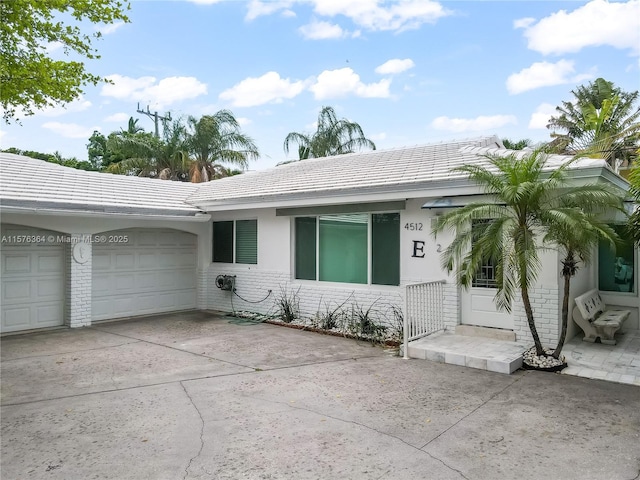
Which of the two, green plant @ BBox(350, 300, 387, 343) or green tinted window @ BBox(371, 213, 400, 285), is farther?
green tinted window @ BBox(371, 213, 400, 285)

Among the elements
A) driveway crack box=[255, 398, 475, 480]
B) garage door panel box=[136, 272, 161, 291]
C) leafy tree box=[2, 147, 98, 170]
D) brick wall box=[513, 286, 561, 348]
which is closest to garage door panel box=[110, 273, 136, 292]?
garage door panel box=[136, 272, 161, 291]

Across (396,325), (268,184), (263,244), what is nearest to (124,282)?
(263,244)

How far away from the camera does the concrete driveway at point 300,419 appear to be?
3.77 meters

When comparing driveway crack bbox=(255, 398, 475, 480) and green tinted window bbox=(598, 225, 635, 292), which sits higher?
green tinted window bbox=(598, 225, 635, 292)

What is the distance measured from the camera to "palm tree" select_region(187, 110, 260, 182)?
85.4ft

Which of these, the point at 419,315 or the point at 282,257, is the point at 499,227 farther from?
the point at 282,257

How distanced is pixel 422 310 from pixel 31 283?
873 cm

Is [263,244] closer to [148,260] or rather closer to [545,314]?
[148,260]

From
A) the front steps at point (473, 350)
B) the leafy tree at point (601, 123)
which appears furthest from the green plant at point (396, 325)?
the leafy tree at point (601, 123)

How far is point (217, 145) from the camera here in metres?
26.4

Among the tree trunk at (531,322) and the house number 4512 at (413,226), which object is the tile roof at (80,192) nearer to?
the house number 4512 at (413,226)

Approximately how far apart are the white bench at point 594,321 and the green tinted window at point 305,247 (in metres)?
5.68

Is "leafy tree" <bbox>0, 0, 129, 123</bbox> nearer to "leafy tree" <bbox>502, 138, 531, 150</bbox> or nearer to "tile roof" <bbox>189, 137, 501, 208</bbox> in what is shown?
"tile roof" <bbox>189, 137, 501, 208</bbox>

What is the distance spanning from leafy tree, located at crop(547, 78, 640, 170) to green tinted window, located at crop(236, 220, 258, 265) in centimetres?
1611
